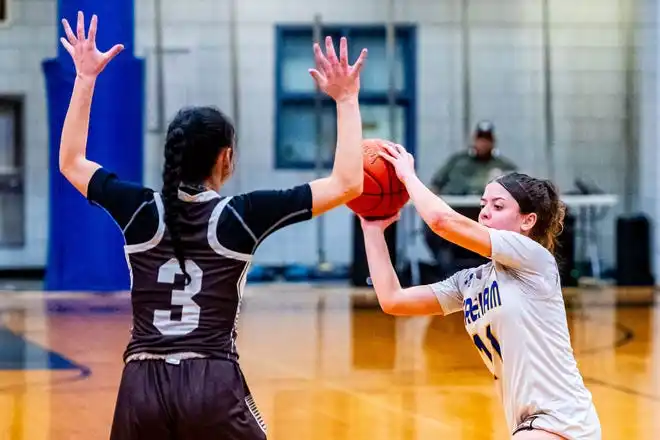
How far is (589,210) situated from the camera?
1193 centimetres

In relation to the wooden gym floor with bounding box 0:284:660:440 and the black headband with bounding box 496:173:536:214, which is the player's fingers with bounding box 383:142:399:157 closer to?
the black headband with bounding box 496:173:536:214

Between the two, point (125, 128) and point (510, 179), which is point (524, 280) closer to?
point (510, 179)

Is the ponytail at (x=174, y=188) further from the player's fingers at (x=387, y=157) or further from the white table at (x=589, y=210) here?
the white table at (x=589, y=210)

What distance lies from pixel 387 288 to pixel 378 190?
0.30m

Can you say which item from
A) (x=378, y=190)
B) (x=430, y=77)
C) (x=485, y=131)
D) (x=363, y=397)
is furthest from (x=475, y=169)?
(x=378, y=190)

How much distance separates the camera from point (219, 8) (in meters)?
11.9

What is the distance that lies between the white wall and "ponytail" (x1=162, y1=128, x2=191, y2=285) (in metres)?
9.47

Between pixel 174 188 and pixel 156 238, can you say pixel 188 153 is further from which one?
pixel 156 238

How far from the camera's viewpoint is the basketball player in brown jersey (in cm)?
229

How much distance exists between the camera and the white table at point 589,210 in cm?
1066

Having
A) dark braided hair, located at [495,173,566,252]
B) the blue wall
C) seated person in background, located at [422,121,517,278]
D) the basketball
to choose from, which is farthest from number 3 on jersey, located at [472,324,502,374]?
seated person in background, located at [422,121,517,278]

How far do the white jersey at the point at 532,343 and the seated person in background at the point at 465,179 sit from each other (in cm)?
718

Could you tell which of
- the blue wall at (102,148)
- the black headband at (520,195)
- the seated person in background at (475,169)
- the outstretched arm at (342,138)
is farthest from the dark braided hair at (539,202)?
the seated person in background at (475,169)

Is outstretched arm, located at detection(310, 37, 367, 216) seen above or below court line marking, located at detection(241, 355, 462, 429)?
above
